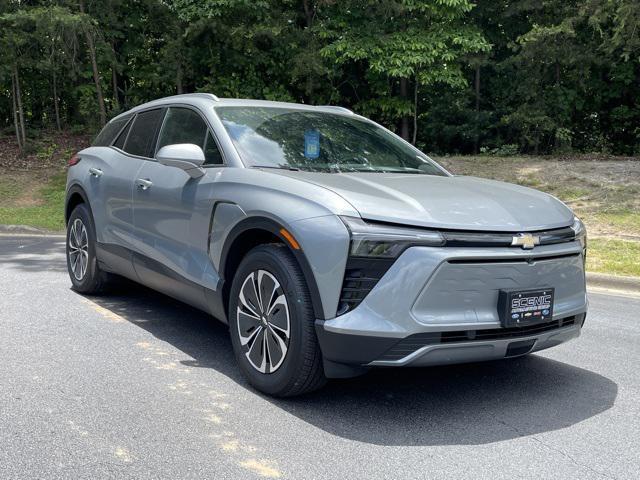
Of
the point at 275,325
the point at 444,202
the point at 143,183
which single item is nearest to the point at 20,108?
the point at 143,183

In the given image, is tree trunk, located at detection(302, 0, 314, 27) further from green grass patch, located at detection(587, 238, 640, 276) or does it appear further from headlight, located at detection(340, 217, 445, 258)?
headlight, located at detection(340, 217, 445, 258)

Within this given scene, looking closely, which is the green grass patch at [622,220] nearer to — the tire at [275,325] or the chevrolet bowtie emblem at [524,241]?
the chevrolet bowtie emblem at [524,241]

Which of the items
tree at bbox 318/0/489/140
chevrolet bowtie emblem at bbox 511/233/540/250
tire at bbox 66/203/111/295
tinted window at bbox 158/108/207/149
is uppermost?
tree at bbox 318/0/489/140

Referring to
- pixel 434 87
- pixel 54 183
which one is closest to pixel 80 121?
pixel 54 183

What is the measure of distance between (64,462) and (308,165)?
2.32m

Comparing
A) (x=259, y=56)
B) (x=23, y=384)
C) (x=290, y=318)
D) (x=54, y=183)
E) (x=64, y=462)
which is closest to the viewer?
(x=64, y=462)

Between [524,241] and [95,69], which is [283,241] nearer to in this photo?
[524,241]

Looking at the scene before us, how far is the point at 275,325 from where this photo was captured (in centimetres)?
403

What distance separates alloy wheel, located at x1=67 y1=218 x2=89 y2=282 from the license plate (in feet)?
13.6

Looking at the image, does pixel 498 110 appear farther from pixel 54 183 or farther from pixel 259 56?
pixel 54 183

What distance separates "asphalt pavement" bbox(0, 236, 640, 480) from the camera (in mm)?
3279

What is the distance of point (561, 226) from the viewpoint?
4.10 m

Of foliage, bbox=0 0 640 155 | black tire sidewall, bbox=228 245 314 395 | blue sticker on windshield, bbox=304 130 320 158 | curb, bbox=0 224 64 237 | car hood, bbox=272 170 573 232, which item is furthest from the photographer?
foliage, bbox=0 0 640 155

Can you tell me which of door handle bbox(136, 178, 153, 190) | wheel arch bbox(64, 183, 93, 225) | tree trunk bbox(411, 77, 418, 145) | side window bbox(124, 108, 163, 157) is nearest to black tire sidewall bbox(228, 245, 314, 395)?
door handle bbox(136, 178, 153, 190)
